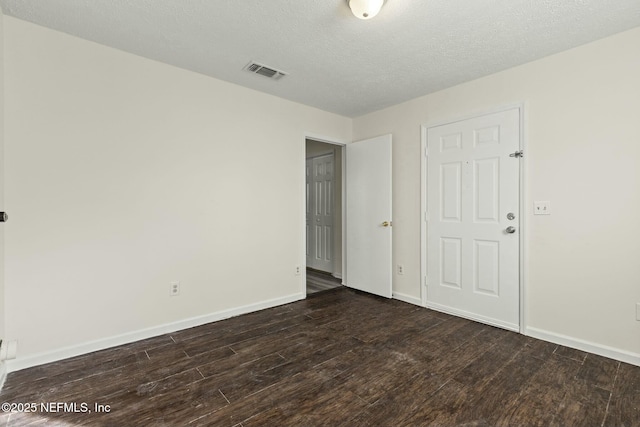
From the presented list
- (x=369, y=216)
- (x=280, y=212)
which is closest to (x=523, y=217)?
(x=369, y=216)

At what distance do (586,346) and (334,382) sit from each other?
2061 millimetres

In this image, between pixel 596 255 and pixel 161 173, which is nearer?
pixel 596 255

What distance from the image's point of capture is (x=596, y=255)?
7.55 ft

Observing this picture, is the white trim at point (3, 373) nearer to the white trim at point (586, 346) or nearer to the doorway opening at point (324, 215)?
the doorway opening at point (324, 215)

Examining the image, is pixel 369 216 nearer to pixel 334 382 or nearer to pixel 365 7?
pixel 334 382

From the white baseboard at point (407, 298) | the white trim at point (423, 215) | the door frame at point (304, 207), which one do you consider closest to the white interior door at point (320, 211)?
the door frame at point (304, 207)

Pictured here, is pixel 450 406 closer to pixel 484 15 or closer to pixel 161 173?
pixel 484 15

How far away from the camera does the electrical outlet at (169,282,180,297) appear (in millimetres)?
2727

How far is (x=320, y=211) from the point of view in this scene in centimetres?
526

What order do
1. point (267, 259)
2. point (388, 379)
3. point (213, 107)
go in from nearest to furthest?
point (388, 379) → point (213, 107) → point (267, 259)

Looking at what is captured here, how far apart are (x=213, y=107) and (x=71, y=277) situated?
75.3 inches

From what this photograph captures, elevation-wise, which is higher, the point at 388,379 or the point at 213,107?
the point at 213,107

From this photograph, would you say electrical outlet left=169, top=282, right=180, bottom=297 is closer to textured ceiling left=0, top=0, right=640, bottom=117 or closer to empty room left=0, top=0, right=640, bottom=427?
empty room left=0, top=0, right=640, bottom=427

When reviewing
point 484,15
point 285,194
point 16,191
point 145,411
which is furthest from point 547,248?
point 16,191
